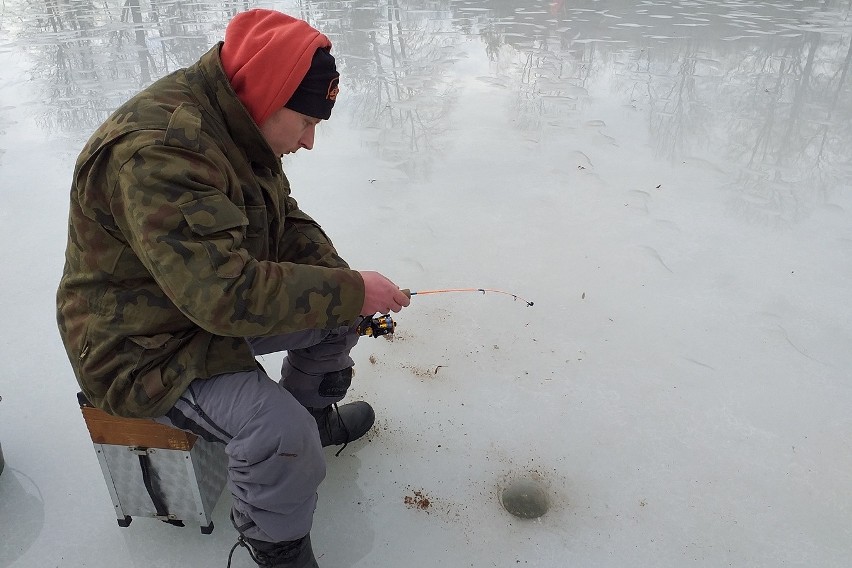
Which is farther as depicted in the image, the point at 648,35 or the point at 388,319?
the point at 648,35

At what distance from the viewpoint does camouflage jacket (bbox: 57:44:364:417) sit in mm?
1237

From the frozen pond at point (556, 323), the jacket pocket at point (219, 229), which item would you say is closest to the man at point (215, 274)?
the jacket pocket at point (219, 229)

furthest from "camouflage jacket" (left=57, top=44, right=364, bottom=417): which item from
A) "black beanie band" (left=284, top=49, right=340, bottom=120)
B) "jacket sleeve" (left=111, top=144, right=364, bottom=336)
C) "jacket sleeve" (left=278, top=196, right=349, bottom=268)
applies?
"jacket sleeve" (left=278, top=196, right=349, bottom=268)

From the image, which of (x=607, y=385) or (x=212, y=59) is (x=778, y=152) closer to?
(x=607, y=385)

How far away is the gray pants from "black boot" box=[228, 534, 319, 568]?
35mm

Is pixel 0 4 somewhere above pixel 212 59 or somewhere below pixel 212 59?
below

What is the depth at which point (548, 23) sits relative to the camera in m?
8.18

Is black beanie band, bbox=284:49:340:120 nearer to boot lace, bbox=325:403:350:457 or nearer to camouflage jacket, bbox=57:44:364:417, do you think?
camouflage jacket, bbox=57:44:364:417

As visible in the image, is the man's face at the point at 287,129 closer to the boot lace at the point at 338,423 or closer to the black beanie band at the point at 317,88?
the black beanie band at the point at 317,88

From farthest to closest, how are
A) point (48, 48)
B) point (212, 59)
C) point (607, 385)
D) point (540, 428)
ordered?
point (48, 48) → point (607, 385) → point (540, 428) → point (212, 59)

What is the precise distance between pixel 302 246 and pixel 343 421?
55 centimetres

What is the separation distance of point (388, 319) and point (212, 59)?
30.7 inches

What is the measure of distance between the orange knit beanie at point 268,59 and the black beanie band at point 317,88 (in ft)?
0.06

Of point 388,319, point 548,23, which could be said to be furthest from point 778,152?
point 548,23
